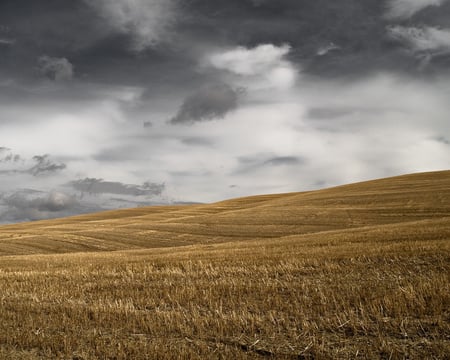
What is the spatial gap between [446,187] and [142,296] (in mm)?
59880

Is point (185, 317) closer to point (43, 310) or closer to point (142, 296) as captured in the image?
point (142, 296)

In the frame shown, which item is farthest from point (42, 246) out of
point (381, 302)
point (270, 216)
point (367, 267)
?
point (381, 302)

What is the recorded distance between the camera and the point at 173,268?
17.7 m

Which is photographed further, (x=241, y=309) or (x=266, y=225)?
(x=266, y=225)

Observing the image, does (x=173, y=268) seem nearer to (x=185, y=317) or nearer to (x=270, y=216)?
(x=185, y=317)

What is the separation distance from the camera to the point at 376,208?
2056 inches

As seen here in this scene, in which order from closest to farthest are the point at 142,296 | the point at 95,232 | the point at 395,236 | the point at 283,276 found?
the point at 142,296 → the point at 283,276 → the point at 395,236 → the point at 95,232

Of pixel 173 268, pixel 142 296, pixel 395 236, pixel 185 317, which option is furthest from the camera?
pixel 395 236

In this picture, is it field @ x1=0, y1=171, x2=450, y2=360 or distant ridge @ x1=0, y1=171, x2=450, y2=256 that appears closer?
field @ x1=0, y1=171, x2=450, y2=360

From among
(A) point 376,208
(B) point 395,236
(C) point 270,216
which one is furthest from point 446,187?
(B) point 395,236

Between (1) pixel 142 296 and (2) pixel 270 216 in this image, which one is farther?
(2) pixel 270 216

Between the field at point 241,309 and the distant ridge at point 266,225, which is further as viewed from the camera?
the distant ridge at point 266,225

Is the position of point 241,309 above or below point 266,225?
below

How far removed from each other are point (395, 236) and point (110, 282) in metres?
17.8
